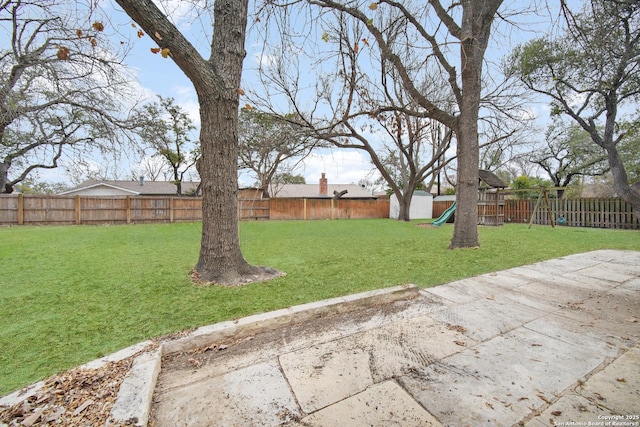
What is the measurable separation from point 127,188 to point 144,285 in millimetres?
26651

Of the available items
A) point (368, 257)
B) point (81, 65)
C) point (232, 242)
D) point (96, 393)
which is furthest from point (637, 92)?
→ point (81, 65)

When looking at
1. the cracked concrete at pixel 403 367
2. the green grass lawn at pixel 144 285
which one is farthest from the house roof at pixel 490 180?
the cracked concrete at pixel 403 367

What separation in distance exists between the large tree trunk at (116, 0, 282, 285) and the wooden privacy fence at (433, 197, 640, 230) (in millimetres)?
13954

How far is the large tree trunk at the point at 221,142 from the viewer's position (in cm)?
324

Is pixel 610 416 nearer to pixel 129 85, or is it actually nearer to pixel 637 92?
pixel 129 85

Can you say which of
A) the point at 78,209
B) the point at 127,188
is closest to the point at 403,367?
the point at 78,209

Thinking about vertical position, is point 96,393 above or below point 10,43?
below

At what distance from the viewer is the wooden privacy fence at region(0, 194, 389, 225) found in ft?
35.9

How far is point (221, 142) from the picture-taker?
10.7 feet

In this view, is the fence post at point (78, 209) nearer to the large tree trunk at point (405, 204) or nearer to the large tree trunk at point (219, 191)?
the large tree trunk at point (219, 191)

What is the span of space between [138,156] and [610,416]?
9118 mm

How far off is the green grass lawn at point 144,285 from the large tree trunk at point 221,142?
0.41 meters

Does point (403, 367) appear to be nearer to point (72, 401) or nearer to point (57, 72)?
point (72, 401)

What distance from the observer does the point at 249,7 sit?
12.4 ft
